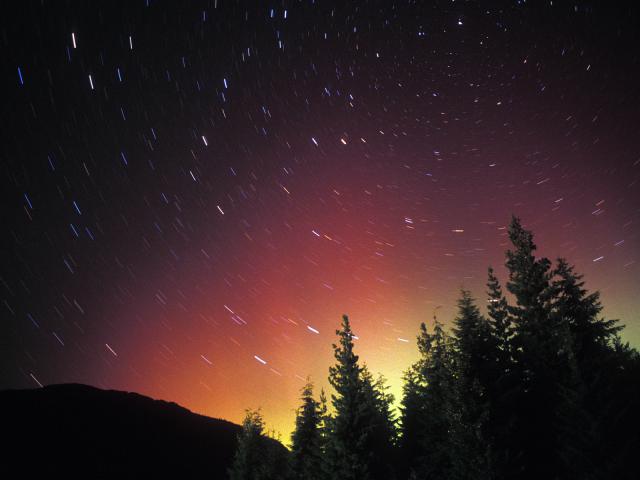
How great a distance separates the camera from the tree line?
38.6 feet

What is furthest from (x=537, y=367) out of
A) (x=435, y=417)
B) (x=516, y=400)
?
(x=435, y=417)

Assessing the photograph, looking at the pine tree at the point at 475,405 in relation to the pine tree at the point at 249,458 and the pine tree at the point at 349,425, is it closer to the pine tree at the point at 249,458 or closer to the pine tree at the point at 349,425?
the pine tree at the point at 349,425

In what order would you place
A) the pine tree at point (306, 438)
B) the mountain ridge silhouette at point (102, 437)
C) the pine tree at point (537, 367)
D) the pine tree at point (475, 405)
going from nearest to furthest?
1. the pine tree at point (475, 405)
2. the pine tree at point (537, 367)
3. the pine tree at point (306, 438)
4. the mountain ridge silhouette at point (102, 437)

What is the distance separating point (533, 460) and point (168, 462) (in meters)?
64.7

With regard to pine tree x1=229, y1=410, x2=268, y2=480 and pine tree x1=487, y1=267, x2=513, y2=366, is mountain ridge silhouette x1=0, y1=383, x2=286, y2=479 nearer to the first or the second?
pine tree x1=229, y1=410, x2=268, y2=480

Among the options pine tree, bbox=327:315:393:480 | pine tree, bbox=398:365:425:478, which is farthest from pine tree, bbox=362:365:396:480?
pine tree, bbox=327:315:393:480

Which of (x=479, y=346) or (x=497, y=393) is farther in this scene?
(x=479, y=346)

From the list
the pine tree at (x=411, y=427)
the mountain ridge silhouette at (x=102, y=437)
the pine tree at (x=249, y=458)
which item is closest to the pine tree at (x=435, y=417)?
the pine tree at (x=411, y=427)

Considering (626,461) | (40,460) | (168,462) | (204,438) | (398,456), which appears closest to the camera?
(626,461)

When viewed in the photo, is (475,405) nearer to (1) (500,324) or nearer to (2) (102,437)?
(1) (500,324)

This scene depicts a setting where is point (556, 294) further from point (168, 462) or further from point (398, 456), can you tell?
point (168, 462)

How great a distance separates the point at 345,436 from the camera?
15.7 metres

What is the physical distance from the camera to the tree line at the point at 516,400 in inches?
463

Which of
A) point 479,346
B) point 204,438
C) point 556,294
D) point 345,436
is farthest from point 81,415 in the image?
point 556,294
